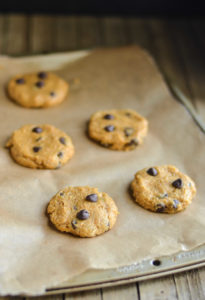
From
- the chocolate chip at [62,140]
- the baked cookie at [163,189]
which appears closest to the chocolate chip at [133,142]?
the baked cookie at [163,189]

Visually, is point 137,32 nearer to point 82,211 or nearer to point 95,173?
point 95,173

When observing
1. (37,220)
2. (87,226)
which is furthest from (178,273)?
(37,220)

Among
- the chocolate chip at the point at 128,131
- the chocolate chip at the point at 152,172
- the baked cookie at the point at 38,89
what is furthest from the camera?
the baked cookie at the point at 38,89

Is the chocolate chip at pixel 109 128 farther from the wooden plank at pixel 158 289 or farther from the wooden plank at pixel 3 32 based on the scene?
the wooden plank at pixel 3 32

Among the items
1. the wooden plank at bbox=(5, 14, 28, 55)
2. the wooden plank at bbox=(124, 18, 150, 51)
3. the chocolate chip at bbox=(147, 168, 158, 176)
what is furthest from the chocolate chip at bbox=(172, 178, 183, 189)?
the wooden plank at bbox=(5, 14, 28, 55)

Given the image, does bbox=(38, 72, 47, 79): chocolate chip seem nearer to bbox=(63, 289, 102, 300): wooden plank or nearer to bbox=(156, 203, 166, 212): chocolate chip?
bbox=(156, 203, 166, 212): chocolate chip

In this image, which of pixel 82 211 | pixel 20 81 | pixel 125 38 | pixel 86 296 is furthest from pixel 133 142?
pixel 125 38

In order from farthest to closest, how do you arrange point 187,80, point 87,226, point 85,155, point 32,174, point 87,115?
point 187,80 < point 87,115 < point 85,155 < point 32,174 < point 87,226

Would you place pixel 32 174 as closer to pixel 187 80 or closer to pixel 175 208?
pixel 175 208
